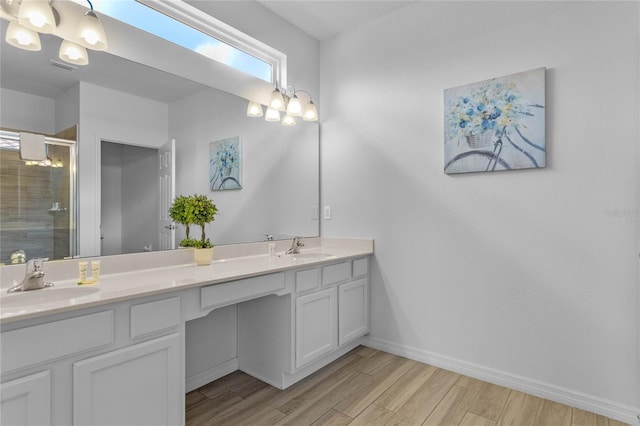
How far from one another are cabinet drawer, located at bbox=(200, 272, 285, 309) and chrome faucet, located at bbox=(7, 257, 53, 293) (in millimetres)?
673

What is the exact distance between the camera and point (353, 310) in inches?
107

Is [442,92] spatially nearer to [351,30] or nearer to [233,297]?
[351,30]

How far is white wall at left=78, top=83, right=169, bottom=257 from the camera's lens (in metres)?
1.78

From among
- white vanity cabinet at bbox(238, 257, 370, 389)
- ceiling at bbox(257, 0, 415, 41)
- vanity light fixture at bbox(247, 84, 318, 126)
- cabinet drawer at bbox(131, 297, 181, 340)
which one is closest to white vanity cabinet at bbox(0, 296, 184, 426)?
cabinet drawer at bbox(131, 297, 181, 340)

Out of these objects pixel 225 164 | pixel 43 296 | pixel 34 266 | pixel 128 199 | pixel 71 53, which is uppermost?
pixel 71 53

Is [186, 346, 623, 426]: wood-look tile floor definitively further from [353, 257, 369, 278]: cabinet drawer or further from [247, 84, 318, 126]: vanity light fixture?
[247, 84, 318, 126]: vanity light fixture

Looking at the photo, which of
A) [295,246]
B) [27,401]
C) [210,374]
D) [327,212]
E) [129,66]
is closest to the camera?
[27,401]

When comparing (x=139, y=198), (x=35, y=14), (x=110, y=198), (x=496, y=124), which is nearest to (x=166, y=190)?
(x=139, y=198)

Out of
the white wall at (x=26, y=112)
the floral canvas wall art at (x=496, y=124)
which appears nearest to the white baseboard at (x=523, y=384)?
the floral canvas wall art at (x=496, y=124)

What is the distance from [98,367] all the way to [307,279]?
1.24 meters

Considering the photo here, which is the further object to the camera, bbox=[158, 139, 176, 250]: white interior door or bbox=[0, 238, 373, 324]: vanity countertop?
bbox=[158, 139, 176, 250]: white interior door

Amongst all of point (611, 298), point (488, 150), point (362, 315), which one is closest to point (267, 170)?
point (362, 315)

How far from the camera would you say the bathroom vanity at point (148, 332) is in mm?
1188

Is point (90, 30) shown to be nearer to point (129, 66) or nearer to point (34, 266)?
point (129, 66)
